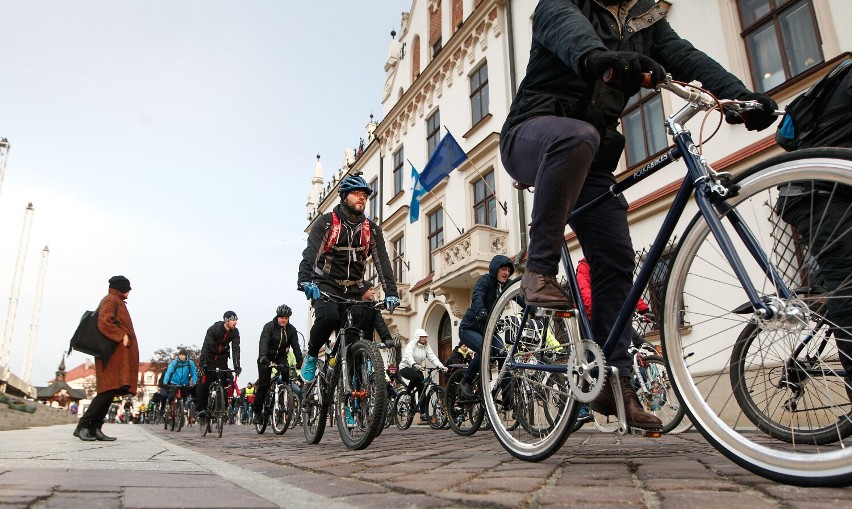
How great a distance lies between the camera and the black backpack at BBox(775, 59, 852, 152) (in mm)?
2869

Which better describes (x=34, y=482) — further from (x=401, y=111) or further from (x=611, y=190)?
(x=401, y=111)

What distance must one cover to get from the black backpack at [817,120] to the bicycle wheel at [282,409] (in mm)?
6070

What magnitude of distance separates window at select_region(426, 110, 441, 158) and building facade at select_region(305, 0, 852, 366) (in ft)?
0.12

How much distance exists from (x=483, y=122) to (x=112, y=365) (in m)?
11.9

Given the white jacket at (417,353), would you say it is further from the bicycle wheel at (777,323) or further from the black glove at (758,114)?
the black glove at (758,114)

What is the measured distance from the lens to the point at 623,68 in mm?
1934

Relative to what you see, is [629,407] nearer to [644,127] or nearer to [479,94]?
[644,127]

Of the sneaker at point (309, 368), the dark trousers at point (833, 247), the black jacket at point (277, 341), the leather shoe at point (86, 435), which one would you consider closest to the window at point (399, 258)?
the black jacket at point (277, 341)

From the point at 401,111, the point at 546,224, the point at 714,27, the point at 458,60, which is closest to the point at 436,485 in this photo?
the point at 546,224

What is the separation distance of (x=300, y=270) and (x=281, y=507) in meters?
3.34

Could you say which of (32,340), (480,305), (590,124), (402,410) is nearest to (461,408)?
(480,305)

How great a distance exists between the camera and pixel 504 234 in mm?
14234

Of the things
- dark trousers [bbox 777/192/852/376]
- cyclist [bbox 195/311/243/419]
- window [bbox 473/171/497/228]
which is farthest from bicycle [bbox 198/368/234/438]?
window [bbox 473/171/497/228]

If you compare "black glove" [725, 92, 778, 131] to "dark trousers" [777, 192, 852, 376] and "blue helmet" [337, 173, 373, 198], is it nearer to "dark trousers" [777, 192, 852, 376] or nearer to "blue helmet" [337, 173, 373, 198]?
"dark trousers" [777, 192, 852, 376]
